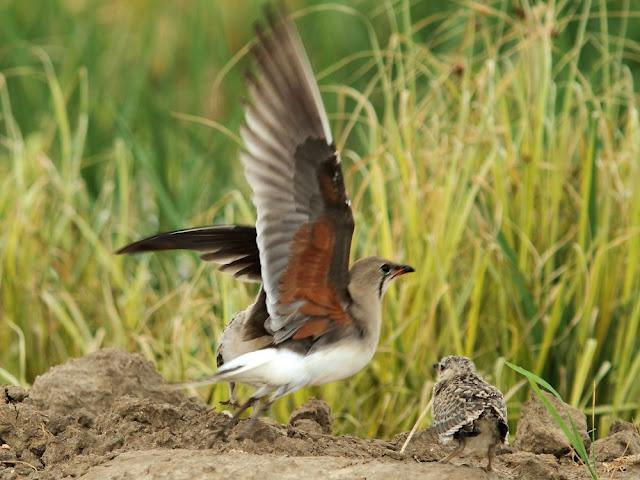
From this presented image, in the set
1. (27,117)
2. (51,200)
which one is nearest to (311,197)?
(51,200)

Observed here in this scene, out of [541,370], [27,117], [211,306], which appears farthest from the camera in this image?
[27,117]

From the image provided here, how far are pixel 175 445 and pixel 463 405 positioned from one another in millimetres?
997

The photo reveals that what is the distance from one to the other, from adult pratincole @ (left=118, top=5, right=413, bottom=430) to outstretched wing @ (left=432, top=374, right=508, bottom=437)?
34cm

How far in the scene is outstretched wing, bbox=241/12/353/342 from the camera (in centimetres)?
440

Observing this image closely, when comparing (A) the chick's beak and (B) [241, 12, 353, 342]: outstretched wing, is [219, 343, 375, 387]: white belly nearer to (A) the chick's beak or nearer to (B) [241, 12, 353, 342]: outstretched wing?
(B) [241, 12, 353, 342]: outstretched wing

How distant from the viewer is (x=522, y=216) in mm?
6609

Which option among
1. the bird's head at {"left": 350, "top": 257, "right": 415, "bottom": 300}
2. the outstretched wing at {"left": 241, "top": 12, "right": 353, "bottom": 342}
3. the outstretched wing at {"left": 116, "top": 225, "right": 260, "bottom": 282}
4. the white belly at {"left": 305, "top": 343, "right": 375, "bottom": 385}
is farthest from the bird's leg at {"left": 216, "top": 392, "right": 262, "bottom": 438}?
the outstretched wing at {"left": 116, "top": 225, "right": 260, "bottom": 282}

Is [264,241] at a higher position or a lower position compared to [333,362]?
higher

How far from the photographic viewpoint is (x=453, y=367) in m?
4.89

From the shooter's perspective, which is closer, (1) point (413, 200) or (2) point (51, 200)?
(1) point (413, 200)

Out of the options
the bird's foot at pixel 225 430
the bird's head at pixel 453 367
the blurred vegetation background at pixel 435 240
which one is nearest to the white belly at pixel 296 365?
the bird's foot at pixel 225 430

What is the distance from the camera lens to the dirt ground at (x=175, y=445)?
4148 mm

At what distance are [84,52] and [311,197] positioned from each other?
564 cm

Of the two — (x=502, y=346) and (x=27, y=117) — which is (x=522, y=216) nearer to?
(x=502, y=346)
